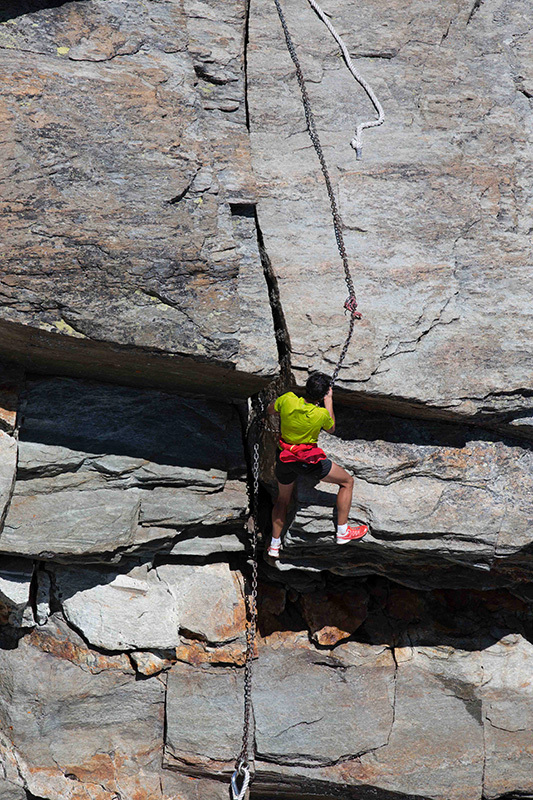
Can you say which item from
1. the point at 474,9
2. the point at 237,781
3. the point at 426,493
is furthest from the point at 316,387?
the point at 474,9

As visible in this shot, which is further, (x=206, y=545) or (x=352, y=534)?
(x=206, y=545)

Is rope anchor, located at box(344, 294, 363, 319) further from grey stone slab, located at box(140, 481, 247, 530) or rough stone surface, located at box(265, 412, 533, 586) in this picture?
grey stone slab, located at box(140, 481, 247, 530)

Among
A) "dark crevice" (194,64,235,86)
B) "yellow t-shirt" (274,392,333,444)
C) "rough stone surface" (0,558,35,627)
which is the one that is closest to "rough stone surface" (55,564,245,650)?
"rough stone surface" (0,558,35,627)

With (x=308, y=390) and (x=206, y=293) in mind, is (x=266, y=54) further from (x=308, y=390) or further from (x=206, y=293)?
(x=308, y=390)

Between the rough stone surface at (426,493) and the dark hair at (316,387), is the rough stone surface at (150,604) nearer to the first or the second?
the rough stone surface at (426,493)

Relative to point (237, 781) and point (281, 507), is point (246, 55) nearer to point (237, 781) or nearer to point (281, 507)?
point (281, 507)

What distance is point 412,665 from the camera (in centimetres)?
744

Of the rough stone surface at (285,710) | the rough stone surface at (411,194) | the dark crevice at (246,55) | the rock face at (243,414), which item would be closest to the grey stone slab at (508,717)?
the rock face at (243,414)

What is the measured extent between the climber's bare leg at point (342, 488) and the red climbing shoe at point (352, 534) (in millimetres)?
107

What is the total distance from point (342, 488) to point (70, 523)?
8.20ft

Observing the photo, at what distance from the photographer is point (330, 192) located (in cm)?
682

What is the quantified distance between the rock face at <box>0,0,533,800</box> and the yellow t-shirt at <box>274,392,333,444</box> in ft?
1.26

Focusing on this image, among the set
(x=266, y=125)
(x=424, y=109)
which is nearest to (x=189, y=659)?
(x=266, y=125)

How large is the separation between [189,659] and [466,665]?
3003 mm
